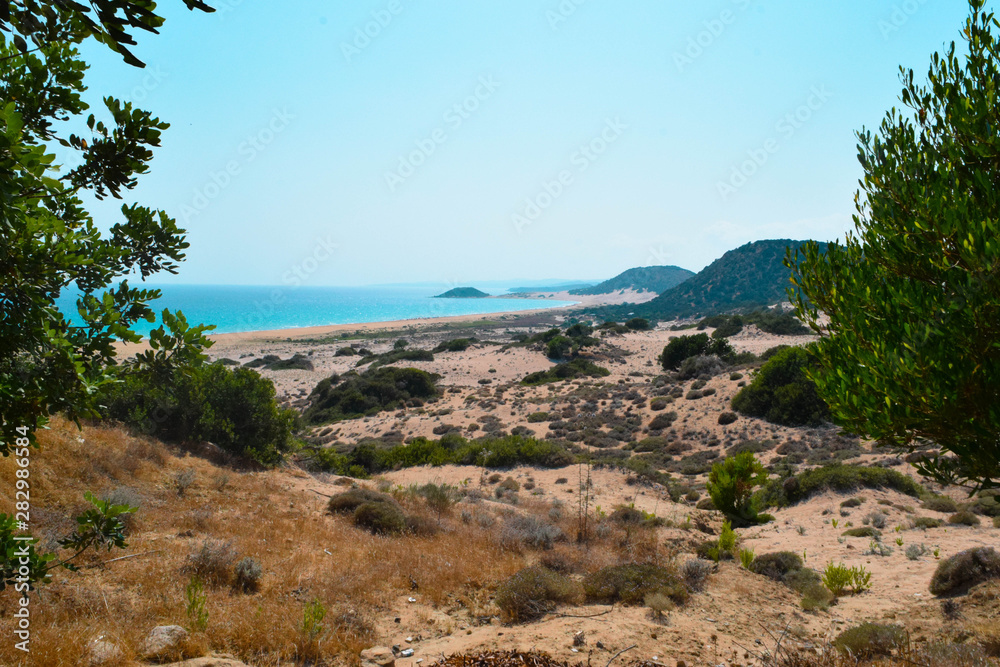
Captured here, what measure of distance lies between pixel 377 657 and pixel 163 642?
6.22 ft

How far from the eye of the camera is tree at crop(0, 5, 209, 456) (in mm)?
2221

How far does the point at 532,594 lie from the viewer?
6.05 m

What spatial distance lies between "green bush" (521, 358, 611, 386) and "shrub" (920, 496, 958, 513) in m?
25.8

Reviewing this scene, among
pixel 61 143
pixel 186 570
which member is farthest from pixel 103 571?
pixel 61 143

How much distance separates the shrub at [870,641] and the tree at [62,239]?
657 cm

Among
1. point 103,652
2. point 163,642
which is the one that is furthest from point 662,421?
point 103,652

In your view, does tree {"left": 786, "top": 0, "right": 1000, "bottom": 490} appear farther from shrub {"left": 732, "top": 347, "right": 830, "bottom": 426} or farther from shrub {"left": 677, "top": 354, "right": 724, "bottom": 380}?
shrub {"left": 677, "top": 354, "right": 724, "bottom": 380}

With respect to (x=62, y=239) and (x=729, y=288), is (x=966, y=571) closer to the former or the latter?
(x=62, y=239)

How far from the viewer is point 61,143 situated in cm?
312

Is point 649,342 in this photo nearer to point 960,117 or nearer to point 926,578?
point 926,578

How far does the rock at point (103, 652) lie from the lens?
3.83 metres

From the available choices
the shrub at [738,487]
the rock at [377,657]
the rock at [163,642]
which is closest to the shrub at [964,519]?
the shrub at [738,487]

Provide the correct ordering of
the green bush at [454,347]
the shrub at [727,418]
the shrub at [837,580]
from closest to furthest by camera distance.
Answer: the shrub at [837,580], the shrub at [727,418], the green bush at [454,347]

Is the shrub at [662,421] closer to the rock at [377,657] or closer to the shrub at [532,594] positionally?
the shrub at [532,594]
